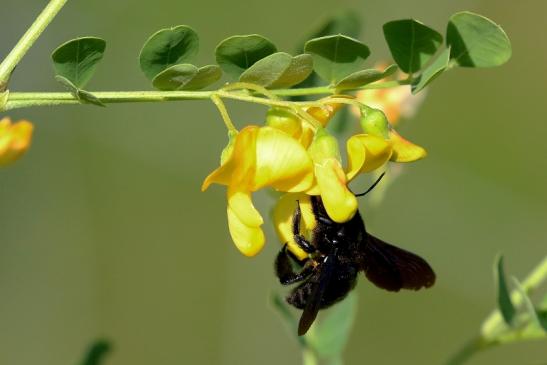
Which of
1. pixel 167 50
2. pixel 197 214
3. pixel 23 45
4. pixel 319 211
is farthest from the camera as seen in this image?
pixel 197 214

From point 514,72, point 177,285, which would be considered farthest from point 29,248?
point 514,72

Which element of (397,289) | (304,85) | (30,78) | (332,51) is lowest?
(30,78)

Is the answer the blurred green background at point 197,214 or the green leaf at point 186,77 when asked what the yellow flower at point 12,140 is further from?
the blurred green background at point 197,214

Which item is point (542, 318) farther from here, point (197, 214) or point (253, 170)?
point (197, 214)

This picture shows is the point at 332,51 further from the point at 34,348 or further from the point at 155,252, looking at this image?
the point at 155,252

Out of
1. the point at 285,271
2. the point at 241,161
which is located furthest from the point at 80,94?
the point at 285,271

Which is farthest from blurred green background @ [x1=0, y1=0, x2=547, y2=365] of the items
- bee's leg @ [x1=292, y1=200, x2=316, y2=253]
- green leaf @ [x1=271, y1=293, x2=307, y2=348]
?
bee's leg @ [x1=292, y1=200, x2=316, y2=253]

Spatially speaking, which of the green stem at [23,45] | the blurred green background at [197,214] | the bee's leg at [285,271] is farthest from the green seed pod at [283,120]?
the blurred green background at [197,214]
